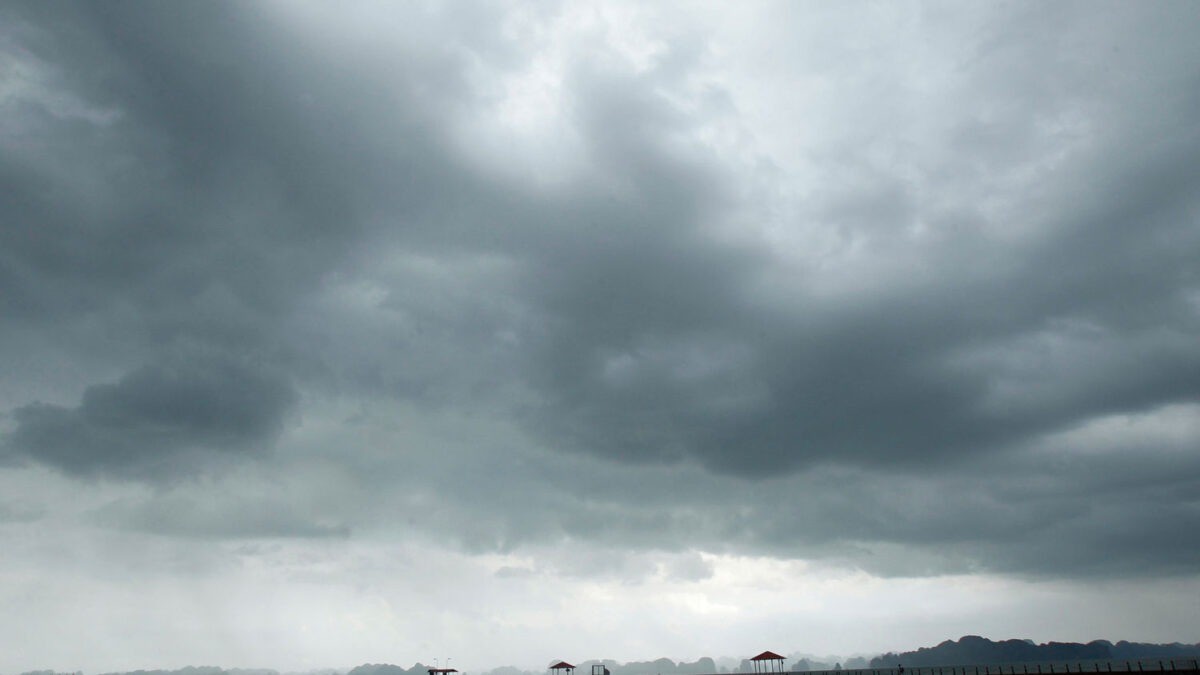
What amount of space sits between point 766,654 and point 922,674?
166ft

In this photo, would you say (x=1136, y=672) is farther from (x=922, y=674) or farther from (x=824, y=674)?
(x=922, y=674)

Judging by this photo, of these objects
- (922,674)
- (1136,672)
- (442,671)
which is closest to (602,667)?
(442,671)

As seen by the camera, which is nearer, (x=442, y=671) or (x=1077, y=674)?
(x=1077, y=674)

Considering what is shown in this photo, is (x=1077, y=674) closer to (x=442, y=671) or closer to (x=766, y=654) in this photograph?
(x=766, y=654)

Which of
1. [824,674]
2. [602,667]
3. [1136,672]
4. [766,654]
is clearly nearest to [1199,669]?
[1136,672]

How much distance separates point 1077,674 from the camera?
110m

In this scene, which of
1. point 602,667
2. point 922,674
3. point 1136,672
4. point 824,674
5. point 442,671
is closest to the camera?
point 1136,672

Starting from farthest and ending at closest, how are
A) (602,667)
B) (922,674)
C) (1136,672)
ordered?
(922,674)
(602,667)
(1136,672)

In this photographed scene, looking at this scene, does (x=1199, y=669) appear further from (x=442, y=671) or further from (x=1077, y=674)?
(x=442, y=671)

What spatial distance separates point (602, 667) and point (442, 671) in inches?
1115

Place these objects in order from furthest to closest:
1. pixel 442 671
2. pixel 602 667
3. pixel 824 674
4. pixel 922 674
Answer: pixel 922 674
pixel 602 667
pixel 442 671
pixel 824 674

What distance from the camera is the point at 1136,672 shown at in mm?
103812

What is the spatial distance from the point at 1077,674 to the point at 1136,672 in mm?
7848

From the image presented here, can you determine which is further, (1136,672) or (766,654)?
(766,654)
